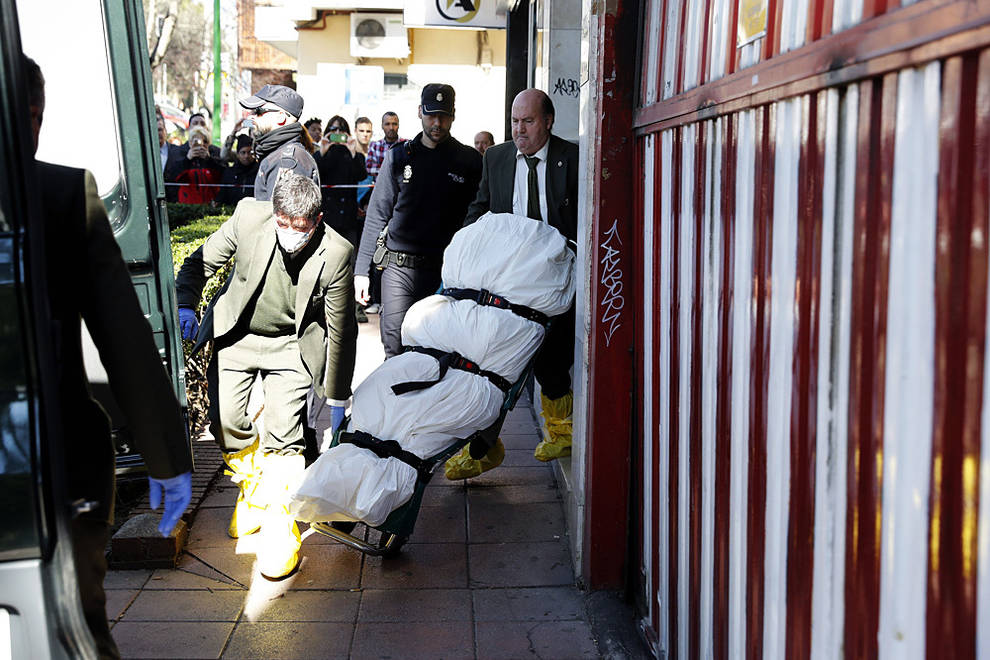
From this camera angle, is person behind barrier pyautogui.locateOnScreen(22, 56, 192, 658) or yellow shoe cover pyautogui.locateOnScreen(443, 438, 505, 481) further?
yellow shoe cover pyautogui.locateOnScreen(443, 438, 505, 481)

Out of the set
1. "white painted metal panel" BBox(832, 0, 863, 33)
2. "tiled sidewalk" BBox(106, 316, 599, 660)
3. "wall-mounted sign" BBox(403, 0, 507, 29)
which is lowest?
"tiled sidewalk" BBox(106, 316, 599, 660)

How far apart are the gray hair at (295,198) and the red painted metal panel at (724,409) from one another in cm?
215

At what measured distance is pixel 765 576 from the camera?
7.95 feet

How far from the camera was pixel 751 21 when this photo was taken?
246 centimetres

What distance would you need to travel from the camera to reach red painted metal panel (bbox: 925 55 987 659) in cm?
156

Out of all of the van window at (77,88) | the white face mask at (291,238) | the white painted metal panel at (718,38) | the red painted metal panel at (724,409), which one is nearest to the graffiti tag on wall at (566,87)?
the white face mask at (291,238)

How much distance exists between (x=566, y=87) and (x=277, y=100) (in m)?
2.03

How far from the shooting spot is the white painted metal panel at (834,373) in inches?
77.0

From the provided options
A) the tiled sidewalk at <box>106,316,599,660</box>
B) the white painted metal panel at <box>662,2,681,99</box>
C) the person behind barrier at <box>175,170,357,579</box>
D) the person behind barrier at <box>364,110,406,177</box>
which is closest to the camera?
the white painted metal panel at <box>662,2,681,99</box>

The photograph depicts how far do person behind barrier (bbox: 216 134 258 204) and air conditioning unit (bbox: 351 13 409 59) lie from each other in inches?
305

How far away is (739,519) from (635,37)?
1821 millimetres

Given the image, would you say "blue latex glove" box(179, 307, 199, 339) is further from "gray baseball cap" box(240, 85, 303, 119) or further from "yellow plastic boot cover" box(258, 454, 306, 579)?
"gray baseball cap" box(240, 85, 303, 119)

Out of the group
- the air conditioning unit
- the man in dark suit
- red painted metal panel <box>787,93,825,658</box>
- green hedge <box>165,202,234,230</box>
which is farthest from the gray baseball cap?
the air conditioning unit

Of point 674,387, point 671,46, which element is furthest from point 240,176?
point 674,387
